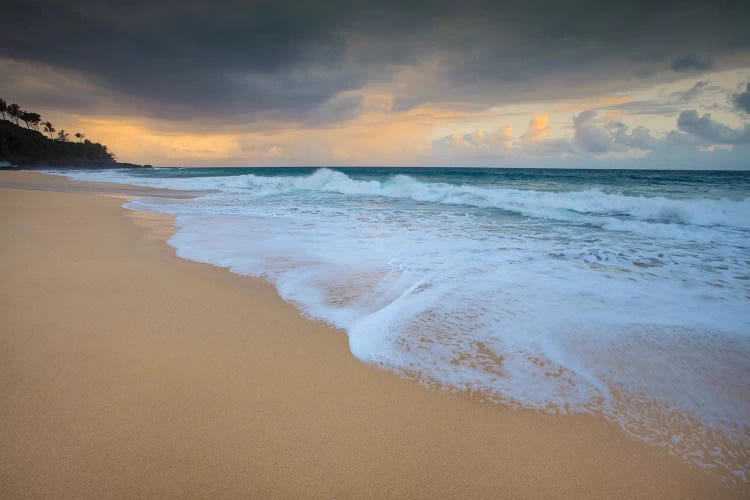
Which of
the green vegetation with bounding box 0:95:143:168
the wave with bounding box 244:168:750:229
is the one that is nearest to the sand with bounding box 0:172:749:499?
the wave with bounding box 244:168:750:229

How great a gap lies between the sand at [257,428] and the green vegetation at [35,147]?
288ft

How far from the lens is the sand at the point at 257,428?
157 cm

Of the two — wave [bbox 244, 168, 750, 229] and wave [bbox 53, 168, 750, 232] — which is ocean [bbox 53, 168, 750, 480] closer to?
wave [bbox 53, 168, 750, 232]

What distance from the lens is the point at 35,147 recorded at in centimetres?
7381

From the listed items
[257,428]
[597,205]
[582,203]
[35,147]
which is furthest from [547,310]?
[35,147]

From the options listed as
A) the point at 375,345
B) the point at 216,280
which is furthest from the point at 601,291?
the point at 216,280

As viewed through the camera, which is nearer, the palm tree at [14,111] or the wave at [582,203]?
the wave at [582,203]

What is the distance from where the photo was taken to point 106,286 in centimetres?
381

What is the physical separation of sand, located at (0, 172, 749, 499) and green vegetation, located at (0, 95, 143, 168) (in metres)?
87.7

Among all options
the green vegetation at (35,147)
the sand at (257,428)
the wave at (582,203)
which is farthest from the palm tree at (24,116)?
the sand at (257,428)

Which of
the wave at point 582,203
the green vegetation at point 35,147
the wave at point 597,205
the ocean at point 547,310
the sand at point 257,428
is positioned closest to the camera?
the sand at point 257,428

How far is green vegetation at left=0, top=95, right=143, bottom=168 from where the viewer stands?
221 feet

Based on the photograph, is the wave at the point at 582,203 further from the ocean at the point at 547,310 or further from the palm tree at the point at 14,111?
the palm tree at the point at 14,111

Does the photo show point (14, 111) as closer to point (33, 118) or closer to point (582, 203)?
point (33, 118)
